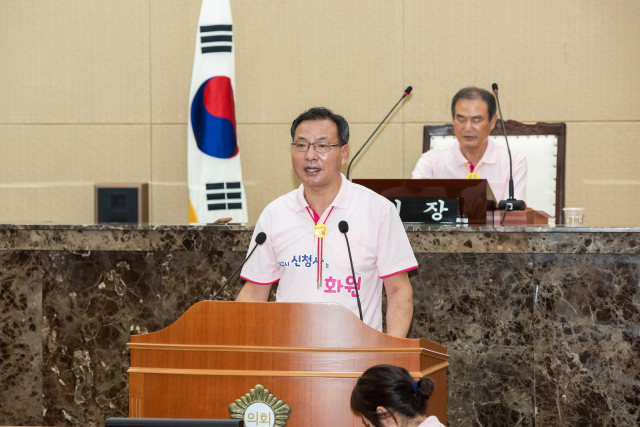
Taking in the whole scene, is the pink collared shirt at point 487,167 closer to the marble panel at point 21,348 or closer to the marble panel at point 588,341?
the marble panel at point 588,341

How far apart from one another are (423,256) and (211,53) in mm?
2527

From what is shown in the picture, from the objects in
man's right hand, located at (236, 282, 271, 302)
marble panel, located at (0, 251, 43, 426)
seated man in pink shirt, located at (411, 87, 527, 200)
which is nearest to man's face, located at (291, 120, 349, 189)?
man's right hand, located at (236, 282, 271, 302)

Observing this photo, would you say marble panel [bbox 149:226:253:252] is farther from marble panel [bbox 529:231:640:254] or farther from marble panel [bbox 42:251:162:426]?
marble panel [bbox 529:231:640:254]

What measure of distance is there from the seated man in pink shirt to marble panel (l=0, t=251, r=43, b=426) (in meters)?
2.23

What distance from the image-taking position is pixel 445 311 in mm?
2518

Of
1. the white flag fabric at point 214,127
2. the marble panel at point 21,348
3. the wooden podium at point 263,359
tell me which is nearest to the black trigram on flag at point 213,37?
the white flag fabric at point 214,127

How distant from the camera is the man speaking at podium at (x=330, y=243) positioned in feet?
6.77

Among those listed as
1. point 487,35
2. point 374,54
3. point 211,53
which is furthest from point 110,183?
point 487,35

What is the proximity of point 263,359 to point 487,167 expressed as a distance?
2.71 metres

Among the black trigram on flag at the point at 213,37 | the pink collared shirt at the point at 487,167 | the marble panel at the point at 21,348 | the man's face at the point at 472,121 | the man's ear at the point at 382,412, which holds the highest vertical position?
the black trigram on flag at the point at 213,37

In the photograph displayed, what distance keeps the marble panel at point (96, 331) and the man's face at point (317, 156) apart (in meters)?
0.88

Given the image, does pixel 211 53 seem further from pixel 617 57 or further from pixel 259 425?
pixel 259 425

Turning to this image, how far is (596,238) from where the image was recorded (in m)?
2.41

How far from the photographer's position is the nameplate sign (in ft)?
8.85
